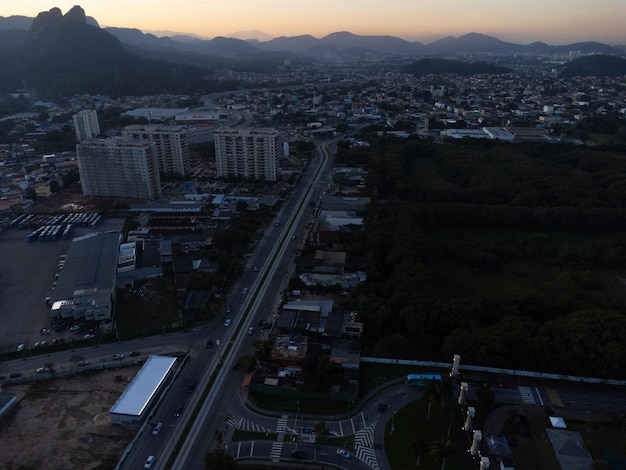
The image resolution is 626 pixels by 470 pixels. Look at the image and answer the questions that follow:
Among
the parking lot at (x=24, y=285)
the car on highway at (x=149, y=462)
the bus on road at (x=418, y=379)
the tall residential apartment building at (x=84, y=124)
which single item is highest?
the tall residential apartment building at (x=84, y=124)

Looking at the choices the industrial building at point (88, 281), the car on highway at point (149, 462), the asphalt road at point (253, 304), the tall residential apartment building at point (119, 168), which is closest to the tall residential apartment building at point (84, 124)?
the tall residential apartment building at point (119, 168)

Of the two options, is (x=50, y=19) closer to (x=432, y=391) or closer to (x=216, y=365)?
(x=216, y=365)

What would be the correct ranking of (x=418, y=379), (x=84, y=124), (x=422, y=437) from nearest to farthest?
(x=422, y=437), (x=418, y=379), (x=84, y=124)

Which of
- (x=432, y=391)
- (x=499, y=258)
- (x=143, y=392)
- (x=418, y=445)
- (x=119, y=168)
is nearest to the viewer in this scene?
(x=418, y=445)

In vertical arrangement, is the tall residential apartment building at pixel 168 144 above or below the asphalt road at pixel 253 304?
above

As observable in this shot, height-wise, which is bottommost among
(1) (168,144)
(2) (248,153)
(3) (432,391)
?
(3) (432,391)

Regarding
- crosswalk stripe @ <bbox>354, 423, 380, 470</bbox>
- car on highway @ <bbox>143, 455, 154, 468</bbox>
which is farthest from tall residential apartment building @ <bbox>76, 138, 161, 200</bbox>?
crosswalk stripe @ <bbox>354, 423, 380, 470</bbox>

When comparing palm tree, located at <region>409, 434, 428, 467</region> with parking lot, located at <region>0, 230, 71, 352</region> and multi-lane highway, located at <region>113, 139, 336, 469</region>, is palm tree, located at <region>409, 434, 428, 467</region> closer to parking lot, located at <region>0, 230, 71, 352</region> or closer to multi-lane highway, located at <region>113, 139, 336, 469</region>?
multi-lane highway, located at <region>113, 139, 336, 469</region>

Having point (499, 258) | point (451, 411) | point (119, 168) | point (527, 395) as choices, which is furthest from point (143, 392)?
point (119, 168)

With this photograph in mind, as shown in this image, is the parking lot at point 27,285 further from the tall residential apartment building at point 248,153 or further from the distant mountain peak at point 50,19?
the distant mountain peak at point 50,19
